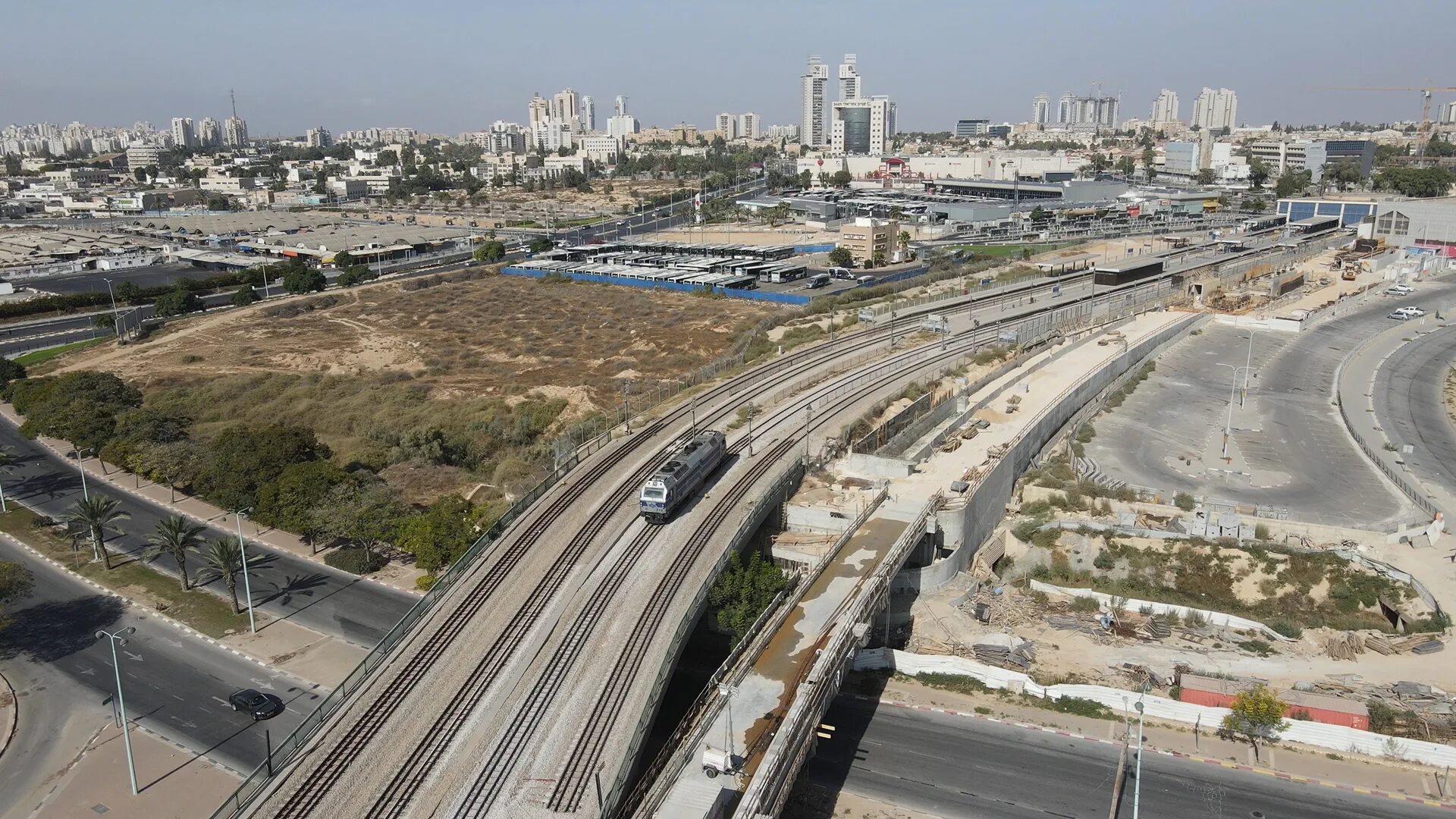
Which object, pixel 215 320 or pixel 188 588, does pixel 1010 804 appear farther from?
pixel 215 320

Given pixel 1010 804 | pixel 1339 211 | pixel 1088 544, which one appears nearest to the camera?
pixel 1010 804

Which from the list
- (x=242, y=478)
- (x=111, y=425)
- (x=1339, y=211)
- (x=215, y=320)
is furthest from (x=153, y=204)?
(x=1339, y=211)

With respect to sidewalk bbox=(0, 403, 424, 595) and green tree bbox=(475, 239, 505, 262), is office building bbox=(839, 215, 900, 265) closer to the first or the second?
green tree bbox=(475, 239, 505, 262)

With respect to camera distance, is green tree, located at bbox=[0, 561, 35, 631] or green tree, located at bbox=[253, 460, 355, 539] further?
green tree, located at bbox=[253, 460, 355, 539]

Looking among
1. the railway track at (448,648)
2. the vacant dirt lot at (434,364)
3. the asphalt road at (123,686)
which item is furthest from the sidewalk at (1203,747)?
the vacant dirt lot at (434,364)

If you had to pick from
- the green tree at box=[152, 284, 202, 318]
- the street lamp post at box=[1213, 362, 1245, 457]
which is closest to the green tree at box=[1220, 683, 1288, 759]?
the street lamp post at box=[1213, 362, 1245, 457]

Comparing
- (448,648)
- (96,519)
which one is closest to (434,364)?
(96,519)
